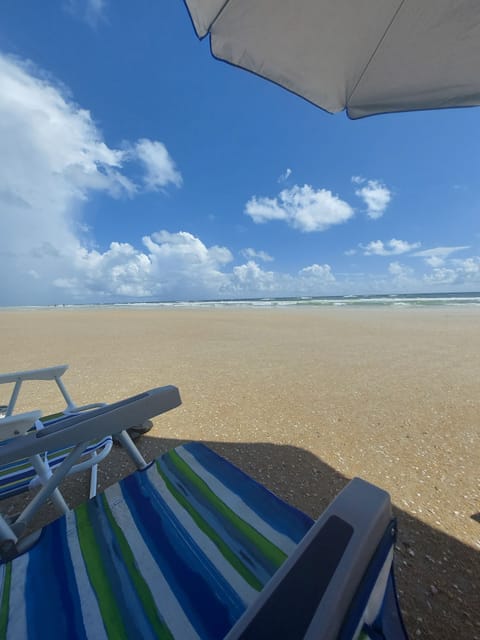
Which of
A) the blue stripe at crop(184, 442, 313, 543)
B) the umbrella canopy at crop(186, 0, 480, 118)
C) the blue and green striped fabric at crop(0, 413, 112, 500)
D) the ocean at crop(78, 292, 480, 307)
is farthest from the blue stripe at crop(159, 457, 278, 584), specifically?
the ocean at crop(78, 292, 480, 307)

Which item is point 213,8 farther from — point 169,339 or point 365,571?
point 169,339

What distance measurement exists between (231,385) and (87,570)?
3036mm

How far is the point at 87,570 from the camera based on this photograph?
3.18 feet

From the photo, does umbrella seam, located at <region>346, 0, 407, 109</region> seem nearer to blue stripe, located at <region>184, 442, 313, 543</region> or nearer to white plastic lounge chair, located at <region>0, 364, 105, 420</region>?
blue stripe, located at <region>184, 442, 313, 543</region>

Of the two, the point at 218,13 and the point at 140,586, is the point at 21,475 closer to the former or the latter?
the point at 140,586

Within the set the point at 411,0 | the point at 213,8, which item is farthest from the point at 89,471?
the point at 411,0

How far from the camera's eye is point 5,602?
2.90 ft

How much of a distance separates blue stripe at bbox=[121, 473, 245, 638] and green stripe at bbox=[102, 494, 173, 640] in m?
0.07

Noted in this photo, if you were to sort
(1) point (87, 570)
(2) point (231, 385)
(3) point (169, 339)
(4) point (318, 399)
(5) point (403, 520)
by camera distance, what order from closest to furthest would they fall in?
(1) point (87, 570), (5) point (403, 520), (4) point (318, 399), (2) point (231, 385), (3) point (169, 339)

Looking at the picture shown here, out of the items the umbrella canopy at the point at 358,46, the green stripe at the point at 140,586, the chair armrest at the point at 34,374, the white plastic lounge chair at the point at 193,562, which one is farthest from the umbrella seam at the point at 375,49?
the chair armrest at the point at 34,374

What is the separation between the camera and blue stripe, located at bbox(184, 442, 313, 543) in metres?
1.09

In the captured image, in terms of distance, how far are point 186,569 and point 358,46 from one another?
2.69m

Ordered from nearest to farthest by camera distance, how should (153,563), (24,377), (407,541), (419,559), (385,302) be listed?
(153,563) → (419,559) → (407,541) → (24,377) → (385,302)

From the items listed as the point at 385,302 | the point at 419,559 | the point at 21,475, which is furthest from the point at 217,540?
the point at 385,302
